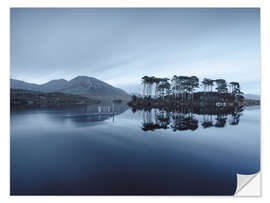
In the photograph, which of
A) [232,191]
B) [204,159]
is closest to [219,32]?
[204,159]

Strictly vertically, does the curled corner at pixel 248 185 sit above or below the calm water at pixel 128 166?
below

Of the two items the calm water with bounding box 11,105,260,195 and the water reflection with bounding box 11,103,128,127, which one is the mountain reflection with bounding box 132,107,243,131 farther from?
the water reflection with bounding box 11,103,128,127

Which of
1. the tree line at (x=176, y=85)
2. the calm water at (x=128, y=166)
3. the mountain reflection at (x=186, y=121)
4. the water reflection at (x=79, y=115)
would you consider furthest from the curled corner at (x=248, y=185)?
the tree line at (x=176, y=85)

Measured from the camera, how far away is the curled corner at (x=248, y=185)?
3.14 m

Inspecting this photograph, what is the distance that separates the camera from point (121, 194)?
110 inches

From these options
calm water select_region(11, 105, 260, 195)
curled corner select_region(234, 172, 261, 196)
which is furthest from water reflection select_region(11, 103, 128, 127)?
curled corner select_region(234, 172, 261, 196)

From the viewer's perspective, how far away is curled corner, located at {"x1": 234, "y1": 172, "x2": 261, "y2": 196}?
10.3 feet

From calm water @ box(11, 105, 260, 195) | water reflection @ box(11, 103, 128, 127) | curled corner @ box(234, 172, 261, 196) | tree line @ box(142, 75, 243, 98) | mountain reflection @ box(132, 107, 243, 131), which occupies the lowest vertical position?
curled corner @ box(234, 172, 261, 196)

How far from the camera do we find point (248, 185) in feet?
11.1

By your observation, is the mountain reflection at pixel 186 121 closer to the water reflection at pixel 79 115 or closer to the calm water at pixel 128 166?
the calm water at pixel 128 166

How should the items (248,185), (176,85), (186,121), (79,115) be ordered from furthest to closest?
(176,85)
(79,115)
(186,121)
(248,185)

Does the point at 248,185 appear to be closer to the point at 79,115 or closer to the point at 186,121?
the point at 186,121

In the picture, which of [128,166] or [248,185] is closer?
[248,185]

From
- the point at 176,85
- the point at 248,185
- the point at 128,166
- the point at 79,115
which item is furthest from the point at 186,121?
the point at 176,85
